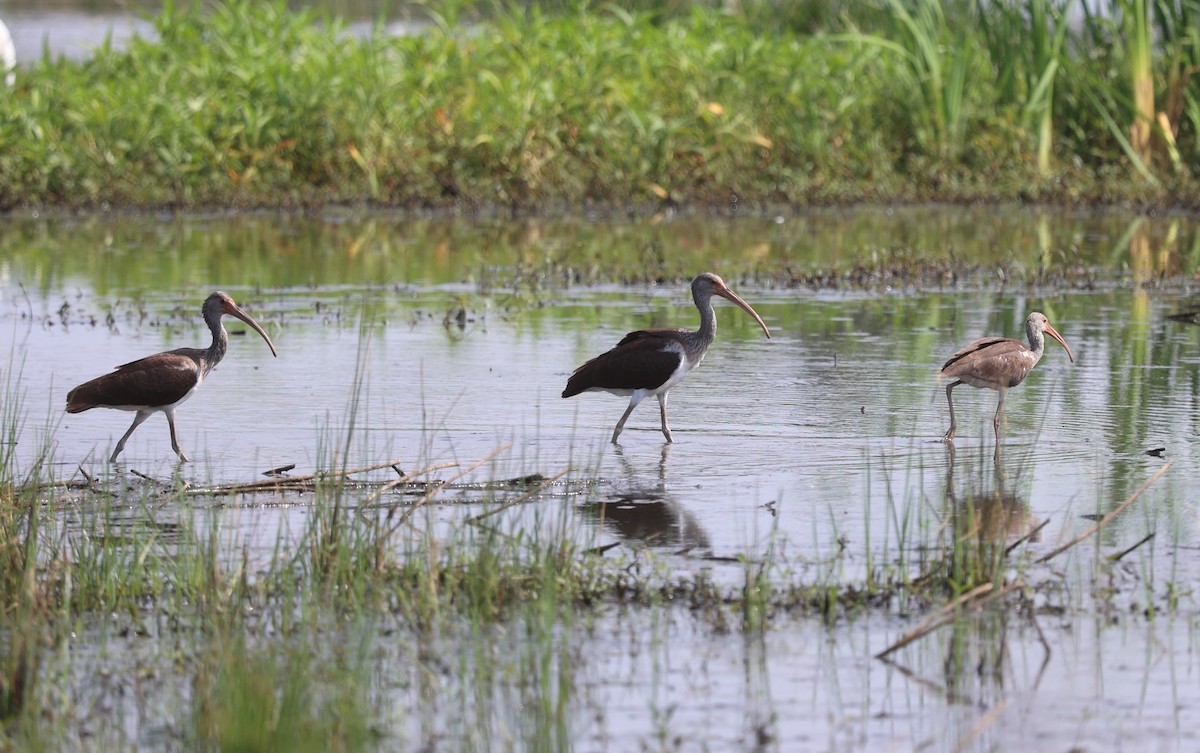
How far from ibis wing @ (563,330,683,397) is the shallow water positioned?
33cm

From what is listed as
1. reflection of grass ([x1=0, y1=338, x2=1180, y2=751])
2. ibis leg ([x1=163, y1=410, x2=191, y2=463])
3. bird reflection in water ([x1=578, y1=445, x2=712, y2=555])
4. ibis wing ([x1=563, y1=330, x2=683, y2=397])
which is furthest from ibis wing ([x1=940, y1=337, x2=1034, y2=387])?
ibis leg ([x1=163, y1=410, x2=191, y2=463])

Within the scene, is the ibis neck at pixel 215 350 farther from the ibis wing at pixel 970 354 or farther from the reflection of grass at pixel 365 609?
the ibis wing at pixel 970 354

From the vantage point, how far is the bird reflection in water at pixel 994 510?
7.41m

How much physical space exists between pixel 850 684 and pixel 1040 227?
14410mm

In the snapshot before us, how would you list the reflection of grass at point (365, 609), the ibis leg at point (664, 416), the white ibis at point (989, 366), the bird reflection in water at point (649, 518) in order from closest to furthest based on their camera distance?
the reflection of grass at point (365, 609) → the bird reflection in water at point (649, 518) → the white ibis at point (989, 366) → the ibis leg at point (664, 416)

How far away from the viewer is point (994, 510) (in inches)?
319

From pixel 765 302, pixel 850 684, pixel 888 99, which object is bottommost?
pixel 850 684

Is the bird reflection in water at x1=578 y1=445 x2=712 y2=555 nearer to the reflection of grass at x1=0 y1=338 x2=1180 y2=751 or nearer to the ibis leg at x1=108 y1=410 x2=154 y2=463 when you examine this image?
the reflection of grass at x1=0 y1=338 x2=1180 y2=751

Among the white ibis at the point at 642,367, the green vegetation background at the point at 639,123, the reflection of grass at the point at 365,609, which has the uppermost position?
the green vegetation background at the point at 639,123

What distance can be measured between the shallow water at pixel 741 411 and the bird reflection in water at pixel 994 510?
0.03 meters

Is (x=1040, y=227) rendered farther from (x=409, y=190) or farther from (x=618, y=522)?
(x=618, y=522)

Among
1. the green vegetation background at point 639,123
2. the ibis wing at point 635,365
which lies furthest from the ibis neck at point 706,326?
the green vegetation background at point 639,123

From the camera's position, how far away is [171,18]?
76.5 ft

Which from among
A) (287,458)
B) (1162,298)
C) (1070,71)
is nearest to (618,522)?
(287,458)
